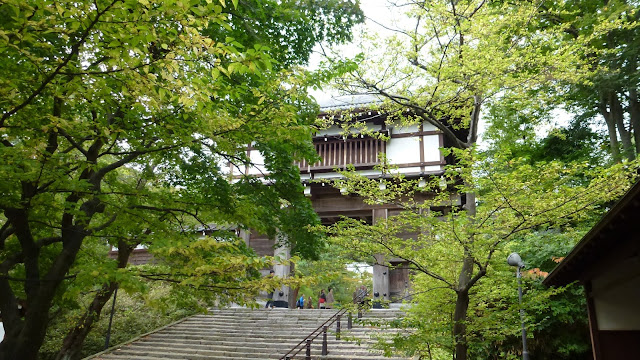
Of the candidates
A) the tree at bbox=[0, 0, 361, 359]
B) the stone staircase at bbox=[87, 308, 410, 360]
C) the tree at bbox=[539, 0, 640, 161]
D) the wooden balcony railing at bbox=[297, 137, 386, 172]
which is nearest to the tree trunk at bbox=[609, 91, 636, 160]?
the tree at bbox=[539, 0, 640, 161]

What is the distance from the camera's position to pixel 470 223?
6.50 m

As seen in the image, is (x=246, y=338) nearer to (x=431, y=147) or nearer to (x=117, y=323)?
(x=117, y=323)

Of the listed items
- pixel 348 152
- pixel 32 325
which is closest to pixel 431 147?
pixel 348 152

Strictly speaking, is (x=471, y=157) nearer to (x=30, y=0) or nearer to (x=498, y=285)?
(x=498, y=285)

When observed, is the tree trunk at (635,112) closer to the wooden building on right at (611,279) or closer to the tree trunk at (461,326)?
the wooden building on right at (611,279)

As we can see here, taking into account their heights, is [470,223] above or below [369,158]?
below

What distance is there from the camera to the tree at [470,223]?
555 centimetres

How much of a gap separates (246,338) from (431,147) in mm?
10460

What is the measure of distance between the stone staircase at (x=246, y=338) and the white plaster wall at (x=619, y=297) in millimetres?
5624

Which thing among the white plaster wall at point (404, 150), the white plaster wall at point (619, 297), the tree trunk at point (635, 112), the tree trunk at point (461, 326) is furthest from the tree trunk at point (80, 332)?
the tree trunk at point (635, 112)

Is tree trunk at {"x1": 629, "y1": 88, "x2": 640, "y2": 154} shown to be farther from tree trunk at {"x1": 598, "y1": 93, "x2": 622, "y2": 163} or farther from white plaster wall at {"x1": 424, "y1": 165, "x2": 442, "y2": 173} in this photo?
white plaster wall at {"x1": 424, "y1": 165, "x2": 442, "y2": 173}

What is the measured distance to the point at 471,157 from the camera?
5.73 meters

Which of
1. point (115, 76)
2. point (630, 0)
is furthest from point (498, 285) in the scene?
point (630, 0)

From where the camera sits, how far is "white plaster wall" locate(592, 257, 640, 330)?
5109mm
